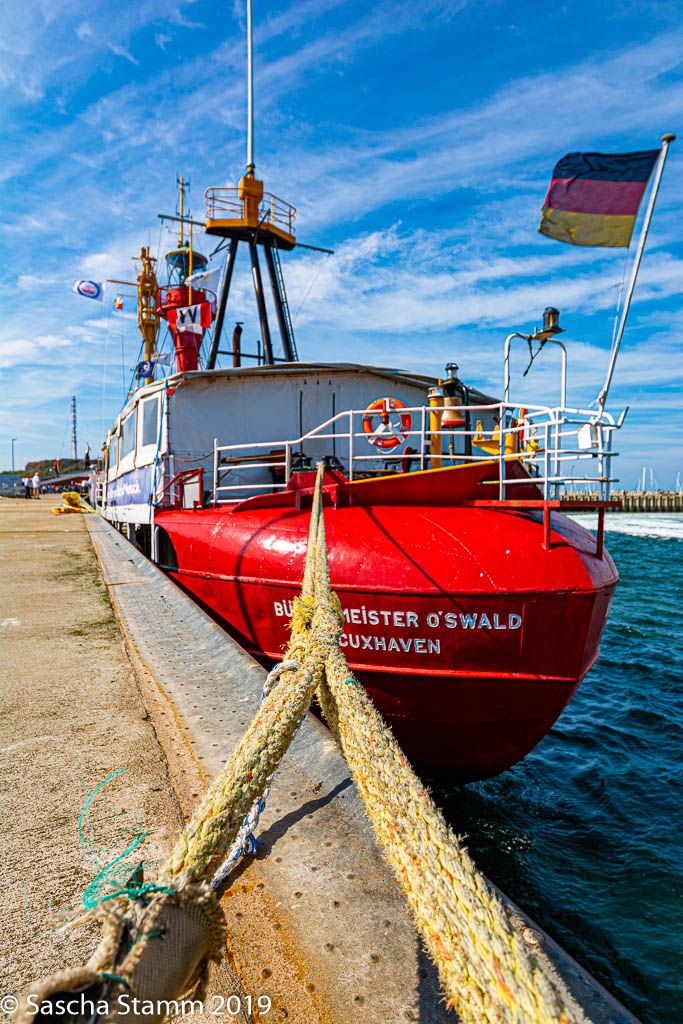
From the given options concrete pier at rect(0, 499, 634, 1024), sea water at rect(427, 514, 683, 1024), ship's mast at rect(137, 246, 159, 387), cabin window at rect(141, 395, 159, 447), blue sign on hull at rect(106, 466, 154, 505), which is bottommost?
sea water at rect(427, 514, 683, 1024)

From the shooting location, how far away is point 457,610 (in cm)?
420

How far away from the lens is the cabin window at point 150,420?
33.7 feet

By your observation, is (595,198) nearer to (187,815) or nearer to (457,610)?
(457,610)

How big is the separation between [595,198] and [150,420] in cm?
810

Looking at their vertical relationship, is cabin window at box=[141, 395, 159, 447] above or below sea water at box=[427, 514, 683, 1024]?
above

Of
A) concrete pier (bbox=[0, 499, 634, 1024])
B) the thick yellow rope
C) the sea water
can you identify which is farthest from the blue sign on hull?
the thick yellow rope

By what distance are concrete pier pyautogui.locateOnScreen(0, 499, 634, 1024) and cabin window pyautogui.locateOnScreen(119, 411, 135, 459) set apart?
34.0 ft

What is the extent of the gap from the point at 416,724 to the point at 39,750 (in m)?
2.80

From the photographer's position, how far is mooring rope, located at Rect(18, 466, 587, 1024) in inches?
37.7

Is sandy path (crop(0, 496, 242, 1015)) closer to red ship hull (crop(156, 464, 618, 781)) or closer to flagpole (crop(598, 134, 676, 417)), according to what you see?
red ship hull (crop(156, 464, 618, 781))

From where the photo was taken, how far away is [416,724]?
465 cm

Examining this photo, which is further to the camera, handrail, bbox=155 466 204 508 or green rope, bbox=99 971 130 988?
handrail, bbox=155 466 204 508

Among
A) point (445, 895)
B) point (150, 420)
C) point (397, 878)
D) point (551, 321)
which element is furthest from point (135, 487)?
point (445, 895)

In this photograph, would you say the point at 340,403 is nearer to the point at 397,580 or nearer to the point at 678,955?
the point at 397,580
